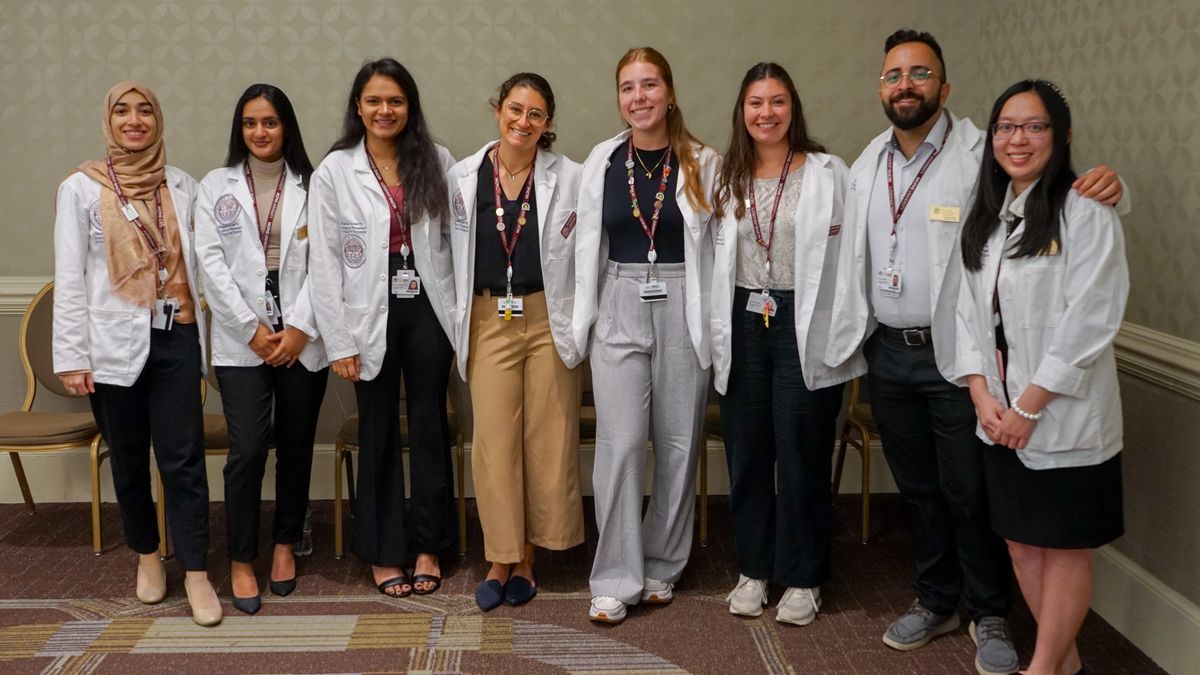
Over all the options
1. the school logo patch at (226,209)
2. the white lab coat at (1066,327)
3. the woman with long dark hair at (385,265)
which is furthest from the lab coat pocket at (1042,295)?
the school logo patch at (226,209)

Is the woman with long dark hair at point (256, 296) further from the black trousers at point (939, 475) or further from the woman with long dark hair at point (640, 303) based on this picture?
the black trousers at point (939, 475)

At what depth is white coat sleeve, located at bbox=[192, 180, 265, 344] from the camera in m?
3.13

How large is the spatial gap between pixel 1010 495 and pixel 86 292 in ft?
9.04

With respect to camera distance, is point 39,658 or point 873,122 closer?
point 39,658

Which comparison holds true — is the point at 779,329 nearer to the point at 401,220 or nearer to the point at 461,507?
the point at 401,220

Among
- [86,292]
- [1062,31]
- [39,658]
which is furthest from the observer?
[1062,31]

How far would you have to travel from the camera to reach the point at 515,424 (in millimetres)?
3266

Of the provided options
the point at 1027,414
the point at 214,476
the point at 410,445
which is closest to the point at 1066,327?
the point at 1027,414

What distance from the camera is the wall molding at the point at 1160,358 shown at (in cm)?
A: 270

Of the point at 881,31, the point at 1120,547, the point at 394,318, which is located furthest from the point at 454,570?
the point at 881,31

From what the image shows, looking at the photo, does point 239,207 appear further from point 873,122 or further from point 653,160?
point 873,122

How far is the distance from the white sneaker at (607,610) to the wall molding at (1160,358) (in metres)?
1.71

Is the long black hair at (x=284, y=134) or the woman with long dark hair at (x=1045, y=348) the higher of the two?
the long black hair at (x=284, y=134)

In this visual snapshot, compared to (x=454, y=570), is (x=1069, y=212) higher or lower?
higher
